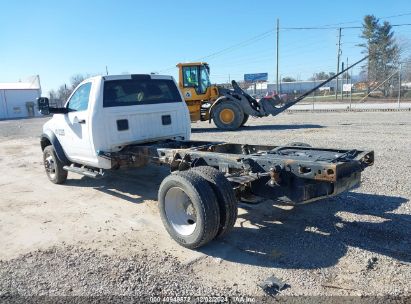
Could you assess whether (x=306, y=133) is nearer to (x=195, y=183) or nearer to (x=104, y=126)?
(x=104, y=126)

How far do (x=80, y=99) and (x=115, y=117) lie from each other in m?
1.02

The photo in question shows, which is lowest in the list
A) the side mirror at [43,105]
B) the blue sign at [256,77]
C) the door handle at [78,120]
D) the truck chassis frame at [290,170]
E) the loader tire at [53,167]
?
the loader tire at [53,167]

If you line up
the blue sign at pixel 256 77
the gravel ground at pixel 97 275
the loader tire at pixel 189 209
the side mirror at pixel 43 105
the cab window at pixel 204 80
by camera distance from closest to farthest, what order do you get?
the gravel ground at pixel 97 275
the loader tire at pixel 189 209
the side mirror at pixel 43 105
the cab window at pixel 204 80
the blue sign at pixel 256 77

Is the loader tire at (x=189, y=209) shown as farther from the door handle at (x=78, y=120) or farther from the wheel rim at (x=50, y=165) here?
the wheel rim at (x=50, y=165)

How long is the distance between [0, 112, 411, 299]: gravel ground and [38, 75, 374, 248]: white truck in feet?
1.41

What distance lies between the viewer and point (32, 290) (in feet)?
12.1

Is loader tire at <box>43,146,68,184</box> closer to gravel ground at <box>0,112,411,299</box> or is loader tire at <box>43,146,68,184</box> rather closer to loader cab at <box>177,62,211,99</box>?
gravel ground at <box>0,112,411,299</box>

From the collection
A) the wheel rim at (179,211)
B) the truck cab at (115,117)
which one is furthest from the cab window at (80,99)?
the wheel rim at (179,211)

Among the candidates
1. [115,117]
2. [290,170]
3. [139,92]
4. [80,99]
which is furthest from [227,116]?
[290,170]

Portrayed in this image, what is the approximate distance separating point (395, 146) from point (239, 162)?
277 inches

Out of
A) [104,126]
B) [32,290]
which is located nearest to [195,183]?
[32,290]

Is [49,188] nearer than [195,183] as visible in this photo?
No

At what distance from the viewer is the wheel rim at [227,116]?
54.6 feet

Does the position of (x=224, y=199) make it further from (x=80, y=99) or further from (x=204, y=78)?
(x=204, y=78)
